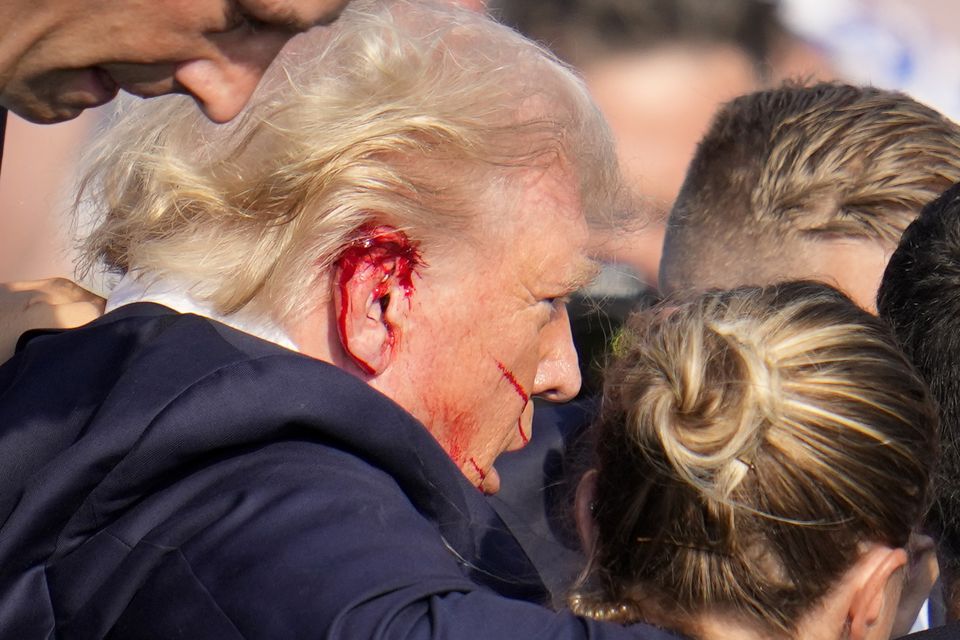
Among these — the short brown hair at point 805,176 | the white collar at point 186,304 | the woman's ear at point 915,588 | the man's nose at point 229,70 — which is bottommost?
the woman's ear at point 915,588

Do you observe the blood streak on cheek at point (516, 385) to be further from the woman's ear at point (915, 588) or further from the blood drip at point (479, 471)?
the woman's ear at point (915, 588)

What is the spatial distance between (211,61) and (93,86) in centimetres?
11

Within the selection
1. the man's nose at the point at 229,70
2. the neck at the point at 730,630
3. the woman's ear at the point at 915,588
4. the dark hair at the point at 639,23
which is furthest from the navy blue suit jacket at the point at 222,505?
the dark hair at the point at 639,23

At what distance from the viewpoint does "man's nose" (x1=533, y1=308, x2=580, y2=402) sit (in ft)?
6.47

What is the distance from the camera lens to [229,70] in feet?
3.66

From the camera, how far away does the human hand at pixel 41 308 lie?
1.85 m

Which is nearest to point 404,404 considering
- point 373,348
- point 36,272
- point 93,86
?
point 373,348

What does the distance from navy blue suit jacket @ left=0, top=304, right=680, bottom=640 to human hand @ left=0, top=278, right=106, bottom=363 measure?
11.5 inches

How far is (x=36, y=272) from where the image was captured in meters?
2.93

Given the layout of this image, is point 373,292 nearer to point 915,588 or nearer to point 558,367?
point 558,367

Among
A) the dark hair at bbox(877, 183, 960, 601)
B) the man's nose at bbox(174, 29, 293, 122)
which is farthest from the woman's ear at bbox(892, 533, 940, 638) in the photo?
the man's nose at bbox(174, 29, 293, 122)

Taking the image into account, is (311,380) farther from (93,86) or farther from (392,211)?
(93,86)

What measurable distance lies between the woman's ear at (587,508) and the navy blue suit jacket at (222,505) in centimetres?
18

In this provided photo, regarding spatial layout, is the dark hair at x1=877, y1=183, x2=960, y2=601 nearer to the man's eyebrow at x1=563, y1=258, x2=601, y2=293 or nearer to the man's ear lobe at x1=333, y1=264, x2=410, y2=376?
the man's eyebrow at x1=563, y1=258, x2=601, y2=293
